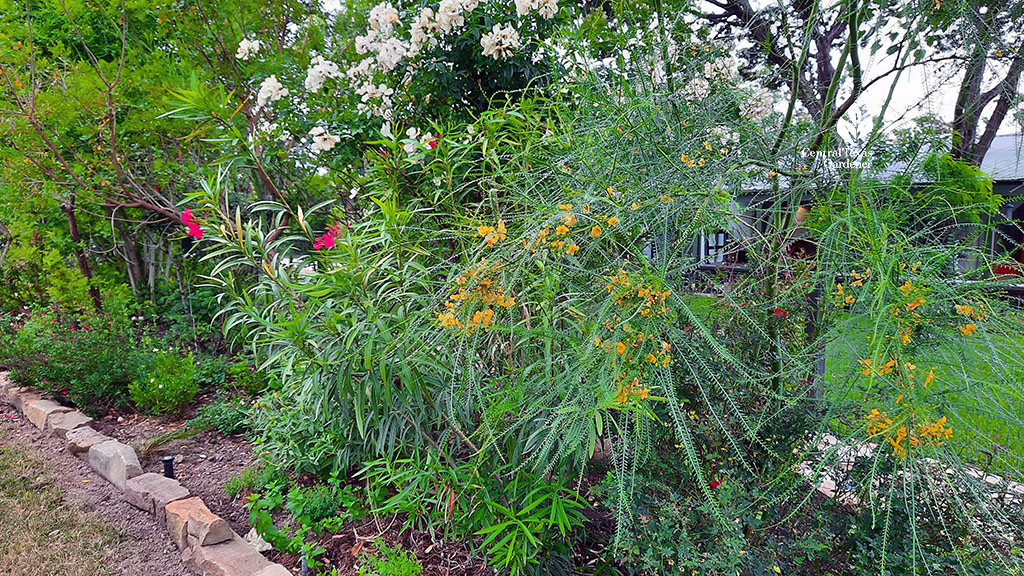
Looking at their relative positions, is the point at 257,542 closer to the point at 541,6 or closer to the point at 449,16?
the point at 449,16

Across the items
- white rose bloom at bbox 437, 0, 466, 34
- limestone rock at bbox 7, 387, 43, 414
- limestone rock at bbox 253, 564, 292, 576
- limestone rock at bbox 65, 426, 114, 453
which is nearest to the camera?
limestone rock at bbox 253, 564, 292, 576

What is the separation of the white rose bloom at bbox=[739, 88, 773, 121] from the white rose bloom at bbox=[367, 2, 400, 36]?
158cm

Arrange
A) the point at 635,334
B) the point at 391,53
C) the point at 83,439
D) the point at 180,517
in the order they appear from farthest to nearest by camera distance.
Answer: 1. the point at 83,439
2. the point at 391,53
3. the point at 180,517
4. the point at 635,334

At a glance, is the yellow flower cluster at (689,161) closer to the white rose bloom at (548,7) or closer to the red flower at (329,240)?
the white rose bloom at (548,7)

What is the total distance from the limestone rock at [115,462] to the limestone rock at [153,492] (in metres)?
0.06

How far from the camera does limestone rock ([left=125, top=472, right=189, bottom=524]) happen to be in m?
2.42

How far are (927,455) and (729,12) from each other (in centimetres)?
290

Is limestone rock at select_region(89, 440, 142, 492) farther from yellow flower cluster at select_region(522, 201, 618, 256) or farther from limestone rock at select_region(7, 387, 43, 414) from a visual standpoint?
yellow flower cluster at select_region(522, 201, 618, 256)

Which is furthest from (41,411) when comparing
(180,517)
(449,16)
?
(449,16)

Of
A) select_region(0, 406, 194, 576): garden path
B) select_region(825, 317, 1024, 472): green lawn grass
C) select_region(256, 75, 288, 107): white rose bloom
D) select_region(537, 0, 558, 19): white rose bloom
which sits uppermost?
select_region(537, 0, 558, 19): white rose bloom

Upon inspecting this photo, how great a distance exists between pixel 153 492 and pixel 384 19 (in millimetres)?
2274

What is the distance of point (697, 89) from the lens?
198cm

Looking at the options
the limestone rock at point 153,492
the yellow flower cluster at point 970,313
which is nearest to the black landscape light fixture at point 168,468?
the limestone rock at point 153,492

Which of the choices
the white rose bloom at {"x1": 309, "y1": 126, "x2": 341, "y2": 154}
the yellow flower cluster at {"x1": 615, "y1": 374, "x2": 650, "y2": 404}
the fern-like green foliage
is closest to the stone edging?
the fern-like green foliage
